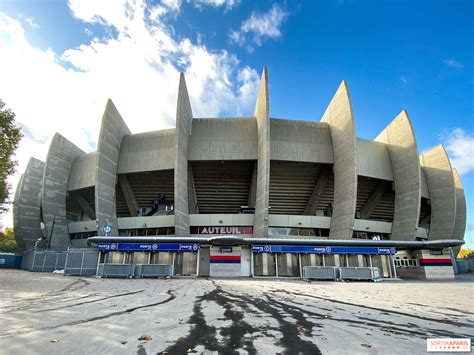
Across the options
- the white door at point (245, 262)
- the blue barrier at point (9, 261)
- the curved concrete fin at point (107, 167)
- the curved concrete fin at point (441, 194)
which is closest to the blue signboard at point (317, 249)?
the white door at point (245, 262)

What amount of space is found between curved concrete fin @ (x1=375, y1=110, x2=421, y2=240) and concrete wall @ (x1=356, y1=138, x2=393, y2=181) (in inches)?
32.5

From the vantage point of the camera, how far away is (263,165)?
28.4 m

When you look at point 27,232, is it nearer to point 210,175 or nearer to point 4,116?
point 4,116

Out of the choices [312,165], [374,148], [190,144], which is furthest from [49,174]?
[374,148]

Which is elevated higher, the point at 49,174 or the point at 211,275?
the point at 49,174

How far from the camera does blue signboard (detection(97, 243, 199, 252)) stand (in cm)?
2353

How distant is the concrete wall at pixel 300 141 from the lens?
31.9 m

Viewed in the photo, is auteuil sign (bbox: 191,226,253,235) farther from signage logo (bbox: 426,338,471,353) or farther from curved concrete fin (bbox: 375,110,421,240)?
signage logo (bbox: 426,338,471,353)

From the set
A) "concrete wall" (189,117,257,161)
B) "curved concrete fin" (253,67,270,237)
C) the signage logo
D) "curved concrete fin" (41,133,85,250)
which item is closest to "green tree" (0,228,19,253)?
"curved concrete fin" (41,133,85,250)

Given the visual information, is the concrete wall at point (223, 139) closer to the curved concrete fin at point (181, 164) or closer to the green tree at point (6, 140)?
the curved concrete fin at point (181, 164)

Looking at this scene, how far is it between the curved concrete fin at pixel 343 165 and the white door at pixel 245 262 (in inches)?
449

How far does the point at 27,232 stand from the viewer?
40375 millimetres

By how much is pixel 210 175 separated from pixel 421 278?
85.6 feet

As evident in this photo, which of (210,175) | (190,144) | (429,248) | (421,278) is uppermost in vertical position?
(190,144)
